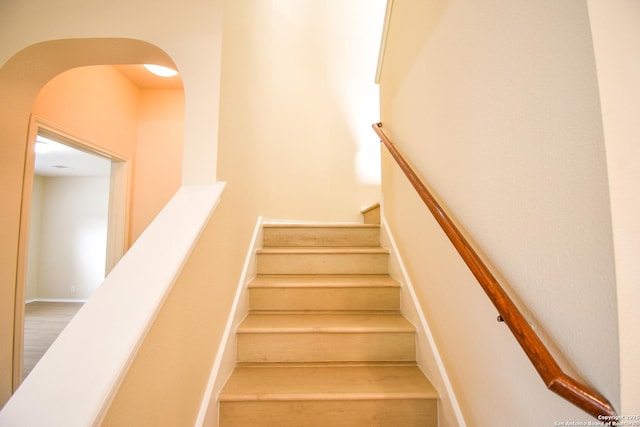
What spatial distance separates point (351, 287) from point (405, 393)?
24.8 inches

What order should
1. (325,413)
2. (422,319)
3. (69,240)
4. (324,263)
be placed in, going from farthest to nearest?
(69,240) < (324,263) < (422,319) < (325,413)

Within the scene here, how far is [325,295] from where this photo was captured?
1701 mm

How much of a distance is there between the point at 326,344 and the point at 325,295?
1.07 feet

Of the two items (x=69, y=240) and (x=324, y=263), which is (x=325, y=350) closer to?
(x=324, y=263)

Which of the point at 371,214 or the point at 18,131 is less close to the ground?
the point at 18,131

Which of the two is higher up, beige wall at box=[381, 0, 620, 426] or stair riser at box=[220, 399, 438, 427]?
beige wall at box=[381, 0, 620, 426]

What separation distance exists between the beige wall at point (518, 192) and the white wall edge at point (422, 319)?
0.13ft

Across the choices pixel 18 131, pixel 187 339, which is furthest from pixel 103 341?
pixel 18 131

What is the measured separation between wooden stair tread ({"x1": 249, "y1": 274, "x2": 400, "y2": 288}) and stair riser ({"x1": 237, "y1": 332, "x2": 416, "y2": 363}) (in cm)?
32

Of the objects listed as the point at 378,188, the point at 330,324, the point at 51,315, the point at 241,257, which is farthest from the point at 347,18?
the point at 51,315

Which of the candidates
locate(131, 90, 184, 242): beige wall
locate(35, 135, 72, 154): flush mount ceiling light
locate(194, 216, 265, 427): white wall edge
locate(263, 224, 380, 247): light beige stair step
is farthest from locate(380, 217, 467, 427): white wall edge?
locate(35, 135, 72, 154): flush mount ceiling light

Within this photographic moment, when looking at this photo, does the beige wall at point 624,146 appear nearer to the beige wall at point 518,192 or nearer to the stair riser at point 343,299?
the beige wall at point 518,192

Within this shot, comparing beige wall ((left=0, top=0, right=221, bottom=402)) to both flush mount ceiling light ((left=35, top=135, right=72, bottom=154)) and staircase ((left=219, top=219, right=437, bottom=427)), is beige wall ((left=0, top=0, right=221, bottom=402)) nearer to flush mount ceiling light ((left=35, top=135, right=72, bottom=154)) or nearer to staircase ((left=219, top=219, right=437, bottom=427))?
staircase ((left=219, top=219, right=437, bottom=427))

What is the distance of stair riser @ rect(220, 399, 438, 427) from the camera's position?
1165mm
